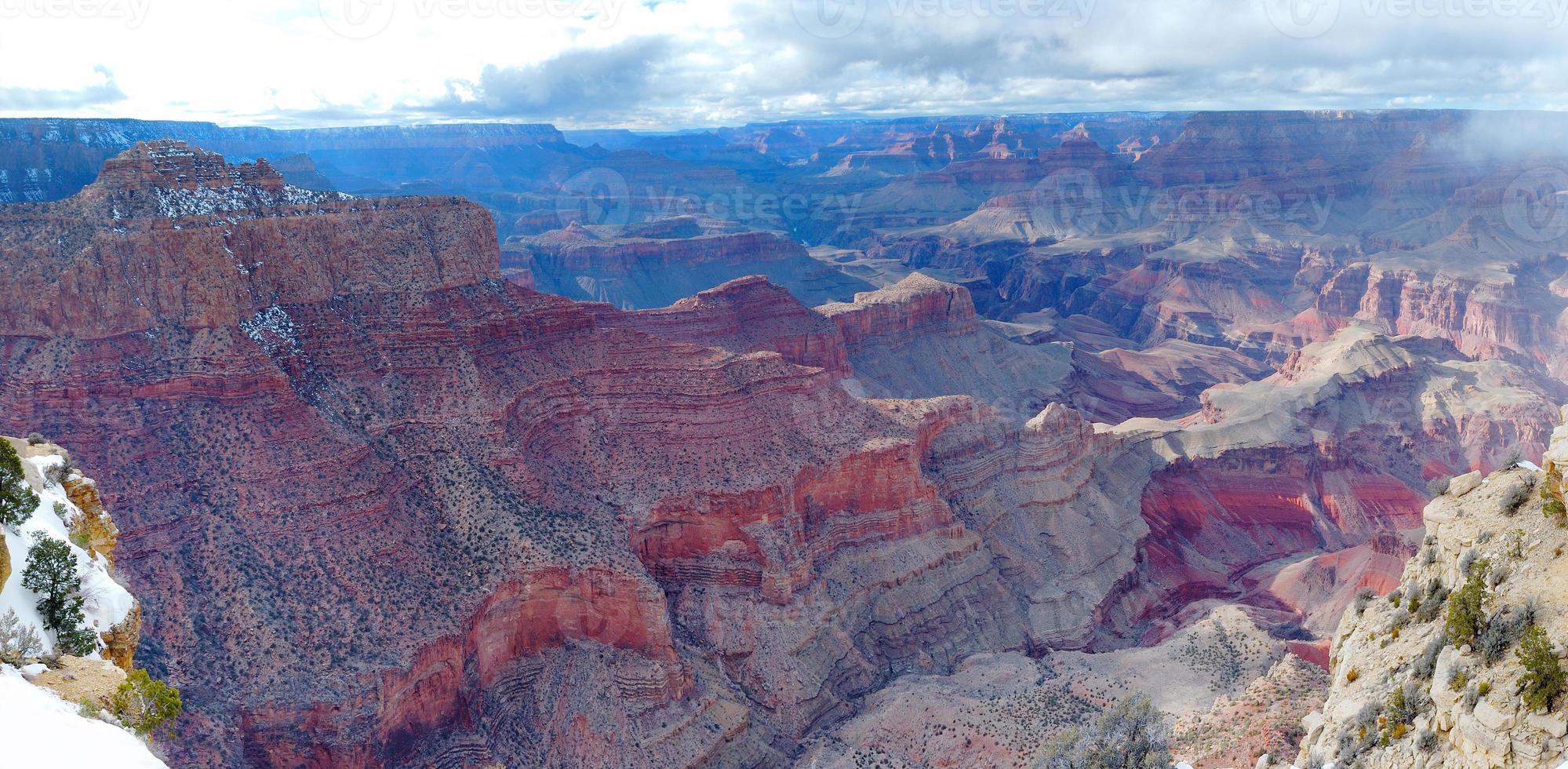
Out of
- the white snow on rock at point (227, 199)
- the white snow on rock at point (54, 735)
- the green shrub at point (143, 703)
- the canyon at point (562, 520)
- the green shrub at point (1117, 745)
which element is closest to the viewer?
the white snow on rock at point (54, 735)

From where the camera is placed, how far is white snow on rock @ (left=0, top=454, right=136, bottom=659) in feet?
66.6

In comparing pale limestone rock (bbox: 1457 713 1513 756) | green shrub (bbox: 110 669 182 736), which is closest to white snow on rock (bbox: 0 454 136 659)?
green shrub (bbox: 110 669 182 736)

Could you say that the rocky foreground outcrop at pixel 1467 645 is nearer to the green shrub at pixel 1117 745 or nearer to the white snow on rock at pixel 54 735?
the green shrub at pixel 1117 745

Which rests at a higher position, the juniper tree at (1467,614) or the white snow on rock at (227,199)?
the white snow on rock at (227,199)

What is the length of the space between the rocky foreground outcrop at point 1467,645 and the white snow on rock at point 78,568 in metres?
27.4

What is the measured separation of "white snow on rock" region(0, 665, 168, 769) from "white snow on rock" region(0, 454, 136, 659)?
263cm

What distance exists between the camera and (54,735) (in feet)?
53.3

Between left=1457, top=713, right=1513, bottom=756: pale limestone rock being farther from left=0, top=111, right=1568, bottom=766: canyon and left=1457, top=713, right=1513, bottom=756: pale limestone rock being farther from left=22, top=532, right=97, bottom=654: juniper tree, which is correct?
left=22, top=532, right=97, bottom=654: juniper tree

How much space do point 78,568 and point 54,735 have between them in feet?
24.8

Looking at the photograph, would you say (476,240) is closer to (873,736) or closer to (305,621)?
(305,621)

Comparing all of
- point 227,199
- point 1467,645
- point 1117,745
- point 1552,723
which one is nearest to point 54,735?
point 1552,723

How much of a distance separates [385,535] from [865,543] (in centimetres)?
2780

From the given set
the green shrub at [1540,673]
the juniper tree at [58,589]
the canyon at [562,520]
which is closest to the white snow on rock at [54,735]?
the juniper tree at [58,589]

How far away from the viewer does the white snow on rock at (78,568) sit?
20.3m
